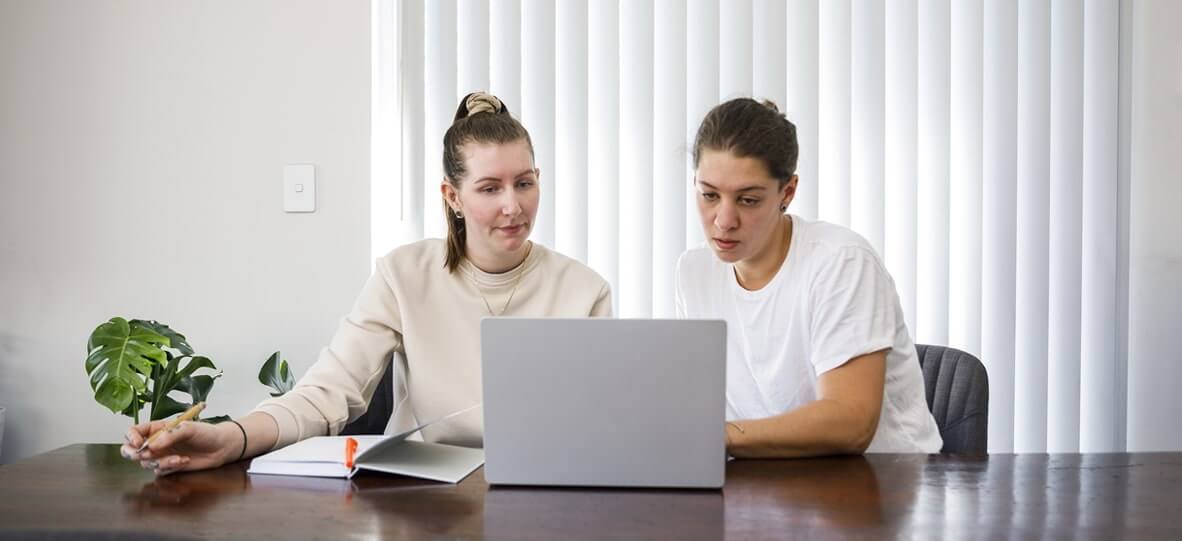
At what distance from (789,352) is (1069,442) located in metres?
1.43

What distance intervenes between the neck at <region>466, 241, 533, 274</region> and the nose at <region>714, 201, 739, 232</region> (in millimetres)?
396

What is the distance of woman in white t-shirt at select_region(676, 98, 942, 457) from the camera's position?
1.48m

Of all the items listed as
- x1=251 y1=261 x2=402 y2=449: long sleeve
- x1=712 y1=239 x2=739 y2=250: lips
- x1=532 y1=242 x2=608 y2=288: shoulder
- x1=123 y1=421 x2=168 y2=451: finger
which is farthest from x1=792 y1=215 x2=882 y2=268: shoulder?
x1=123 y1=421 x2=168 y2=451: finger

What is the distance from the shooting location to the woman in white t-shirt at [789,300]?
4.86 feet

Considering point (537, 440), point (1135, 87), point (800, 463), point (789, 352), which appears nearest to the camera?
point (537, 440)

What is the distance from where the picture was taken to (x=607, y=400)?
43.9 inches

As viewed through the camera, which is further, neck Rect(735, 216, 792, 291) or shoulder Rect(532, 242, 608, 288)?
shoulder Rect(532, 242, 608, 288)

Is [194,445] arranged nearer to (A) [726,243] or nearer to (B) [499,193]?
(B) [499,193]

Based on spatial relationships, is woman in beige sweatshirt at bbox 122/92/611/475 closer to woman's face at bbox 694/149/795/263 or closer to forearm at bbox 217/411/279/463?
forearm at bbox 217/411/279/463

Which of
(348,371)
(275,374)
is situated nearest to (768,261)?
(348,371)

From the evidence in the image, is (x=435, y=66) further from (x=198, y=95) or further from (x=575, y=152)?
(x=198, y=95)

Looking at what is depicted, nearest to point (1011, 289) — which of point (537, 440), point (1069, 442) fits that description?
point (1069, 442)

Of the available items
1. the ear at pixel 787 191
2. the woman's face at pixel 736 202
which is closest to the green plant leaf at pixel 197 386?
the woman's face at pixel 736 202

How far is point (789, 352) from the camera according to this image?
5.25 feet
